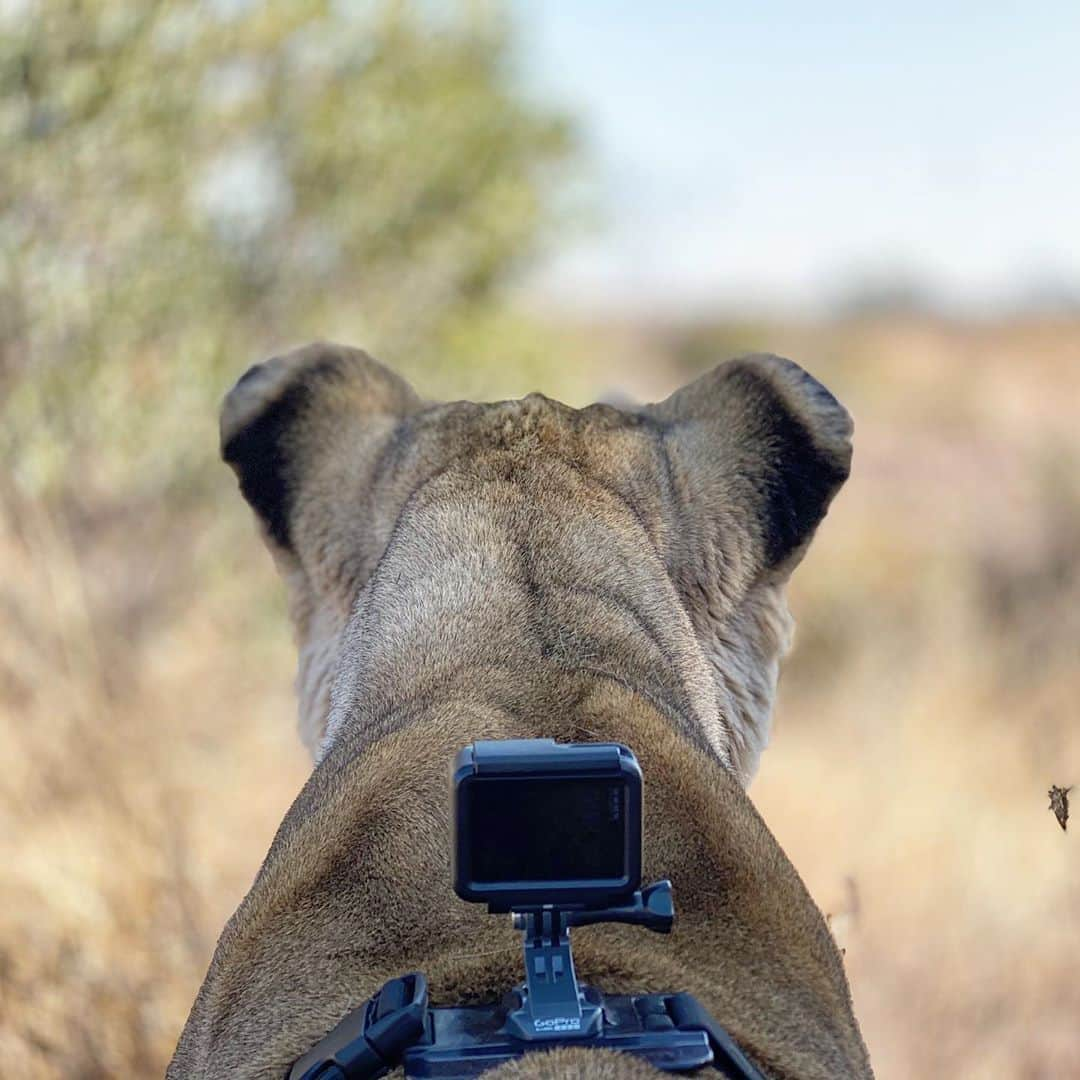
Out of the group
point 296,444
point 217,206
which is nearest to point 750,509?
point 296,444

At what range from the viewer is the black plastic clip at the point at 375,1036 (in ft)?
6.00

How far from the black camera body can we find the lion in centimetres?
8

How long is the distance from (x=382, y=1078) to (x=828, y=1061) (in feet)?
2.09

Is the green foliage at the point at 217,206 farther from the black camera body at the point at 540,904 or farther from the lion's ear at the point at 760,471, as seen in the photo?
the black camera body at the point at 540,904

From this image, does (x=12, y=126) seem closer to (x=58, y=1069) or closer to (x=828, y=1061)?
(x=58, y=1069)

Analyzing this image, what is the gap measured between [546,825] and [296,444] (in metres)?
1.72

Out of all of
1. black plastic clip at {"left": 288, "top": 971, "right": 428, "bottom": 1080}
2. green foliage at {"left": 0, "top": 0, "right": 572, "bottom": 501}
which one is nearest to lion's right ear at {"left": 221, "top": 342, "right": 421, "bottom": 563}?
black plastic clip at {"left": 288, "top": 971, "right": 428, "bottom": 1080}

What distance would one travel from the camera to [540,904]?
1883mm

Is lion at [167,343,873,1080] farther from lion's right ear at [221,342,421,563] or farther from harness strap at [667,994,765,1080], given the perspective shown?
harness strap at [667,994,765,1080]

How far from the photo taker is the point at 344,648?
3029mm

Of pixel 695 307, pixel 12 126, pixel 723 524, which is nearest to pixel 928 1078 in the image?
pixel 723 524

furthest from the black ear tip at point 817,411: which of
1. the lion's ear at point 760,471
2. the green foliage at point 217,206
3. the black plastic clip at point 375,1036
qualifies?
the green foliage at point 217,206

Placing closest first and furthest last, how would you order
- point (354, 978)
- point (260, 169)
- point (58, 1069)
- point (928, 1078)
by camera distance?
point (354, 978)
point (58, 1069)
point (928, 1078)
point (260, 169)

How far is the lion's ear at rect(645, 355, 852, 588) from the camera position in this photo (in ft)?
10.5
